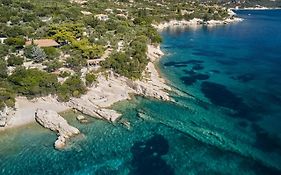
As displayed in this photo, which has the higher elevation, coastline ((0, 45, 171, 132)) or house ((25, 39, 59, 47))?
house ((25, 39, 59, 47))

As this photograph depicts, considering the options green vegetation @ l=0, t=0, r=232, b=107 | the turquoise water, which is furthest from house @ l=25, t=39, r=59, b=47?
the turquoise water

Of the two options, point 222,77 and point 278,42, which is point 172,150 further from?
point 278,42

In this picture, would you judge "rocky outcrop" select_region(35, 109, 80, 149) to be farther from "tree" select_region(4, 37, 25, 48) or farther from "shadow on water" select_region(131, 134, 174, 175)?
"tree" select_region(4, 37, 25, 48)

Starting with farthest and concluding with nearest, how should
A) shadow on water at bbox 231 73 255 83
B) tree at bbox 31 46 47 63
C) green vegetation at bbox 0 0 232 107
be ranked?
shadow on water at bbox 231 73 255 83
tree at bbox 31 46 47 63
green vegetation at bbox 0 0 232 107

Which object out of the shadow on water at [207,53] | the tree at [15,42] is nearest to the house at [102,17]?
the shadow on water at [207,53]

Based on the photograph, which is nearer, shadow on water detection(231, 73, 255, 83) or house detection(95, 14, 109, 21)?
shadow on water detection(231, 73, 255, 83)

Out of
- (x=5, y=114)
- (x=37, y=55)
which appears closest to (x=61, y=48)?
(x=37, y=55)

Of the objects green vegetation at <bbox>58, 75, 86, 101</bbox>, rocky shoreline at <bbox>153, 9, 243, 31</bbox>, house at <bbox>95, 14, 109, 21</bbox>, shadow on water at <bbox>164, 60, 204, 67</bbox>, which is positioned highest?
house at <bbox>95, 14, 109, 21</bbox>
